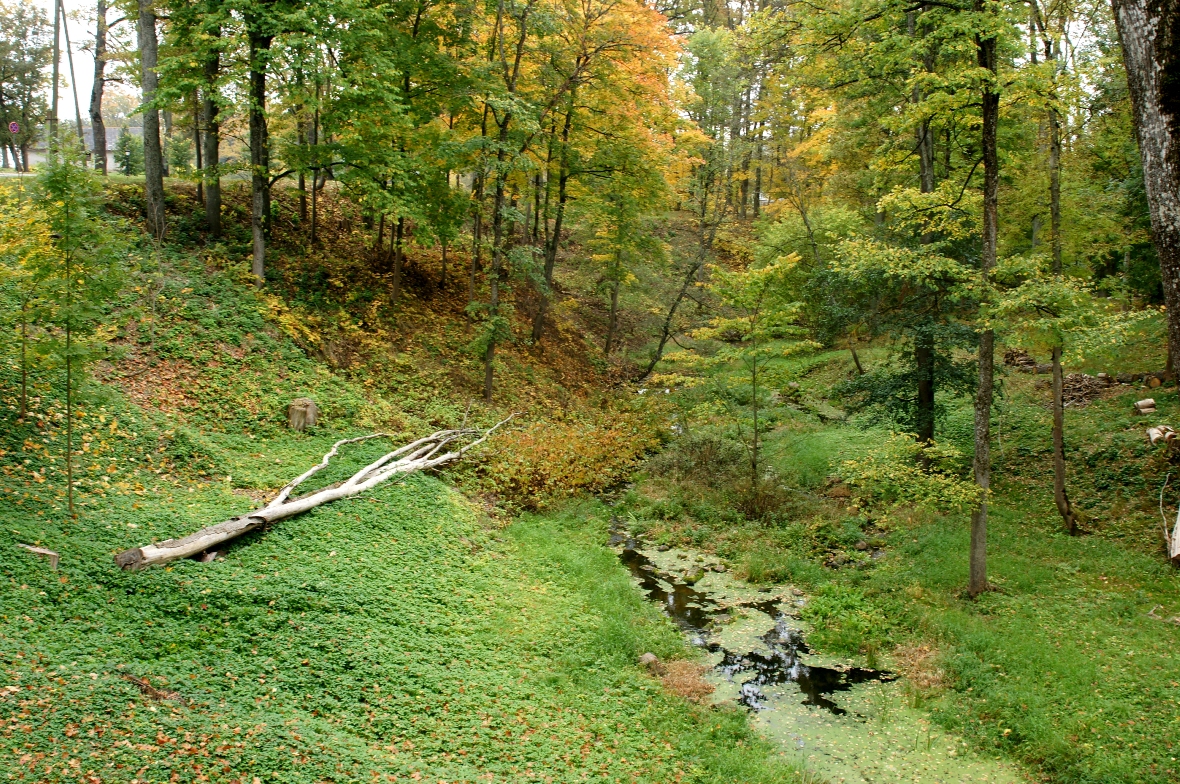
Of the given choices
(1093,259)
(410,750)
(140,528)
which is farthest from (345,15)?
(1093,259)

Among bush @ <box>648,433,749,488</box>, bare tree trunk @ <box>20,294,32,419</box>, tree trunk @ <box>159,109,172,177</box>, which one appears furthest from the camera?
tree trunk @ <box>159,109,172,177</box>

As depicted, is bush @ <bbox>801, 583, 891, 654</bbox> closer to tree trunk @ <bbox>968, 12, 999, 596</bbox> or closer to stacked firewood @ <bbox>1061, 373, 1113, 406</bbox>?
tree trunk @ <bbox>968, 12, 999, 596</bbox>

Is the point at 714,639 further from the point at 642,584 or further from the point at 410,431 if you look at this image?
the point at 410,431

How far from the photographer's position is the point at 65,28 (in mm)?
25109

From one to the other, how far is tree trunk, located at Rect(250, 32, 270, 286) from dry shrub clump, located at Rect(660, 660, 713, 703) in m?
12.3

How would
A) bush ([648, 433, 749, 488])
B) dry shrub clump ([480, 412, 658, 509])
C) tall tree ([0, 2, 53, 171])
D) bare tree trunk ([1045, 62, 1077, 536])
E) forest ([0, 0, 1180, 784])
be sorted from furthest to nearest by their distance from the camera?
tall tree ([0, 2, 53, 171]), bush ([648, 433, 749, 488]), dry shrub clump ([480, 412, 658, 509]), bare tree trunk ([1045, 62, 1077, 536]), forest ([0, 0, 1180, 784])

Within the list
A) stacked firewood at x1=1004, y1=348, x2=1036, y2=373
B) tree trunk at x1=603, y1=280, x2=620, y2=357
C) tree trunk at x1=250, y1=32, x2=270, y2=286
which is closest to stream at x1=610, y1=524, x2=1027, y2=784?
tree trunk at x1=250, y1=32, x2=270, y2=286

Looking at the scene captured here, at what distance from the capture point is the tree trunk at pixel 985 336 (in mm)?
9852

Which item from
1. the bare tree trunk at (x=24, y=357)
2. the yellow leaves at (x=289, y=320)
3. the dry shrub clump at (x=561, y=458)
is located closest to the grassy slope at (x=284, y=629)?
the bare tree trunk at (x=24, y=357)

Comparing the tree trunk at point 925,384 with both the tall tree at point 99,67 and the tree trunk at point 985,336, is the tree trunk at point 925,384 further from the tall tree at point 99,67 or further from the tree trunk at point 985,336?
the tall tree at point 99,67

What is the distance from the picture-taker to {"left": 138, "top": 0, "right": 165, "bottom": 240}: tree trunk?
15.3 meters

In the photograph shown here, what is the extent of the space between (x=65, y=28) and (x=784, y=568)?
102 feet

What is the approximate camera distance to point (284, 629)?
7.49 meters

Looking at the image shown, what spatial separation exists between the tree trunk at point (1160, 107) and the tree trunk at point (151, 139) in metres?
16.9
